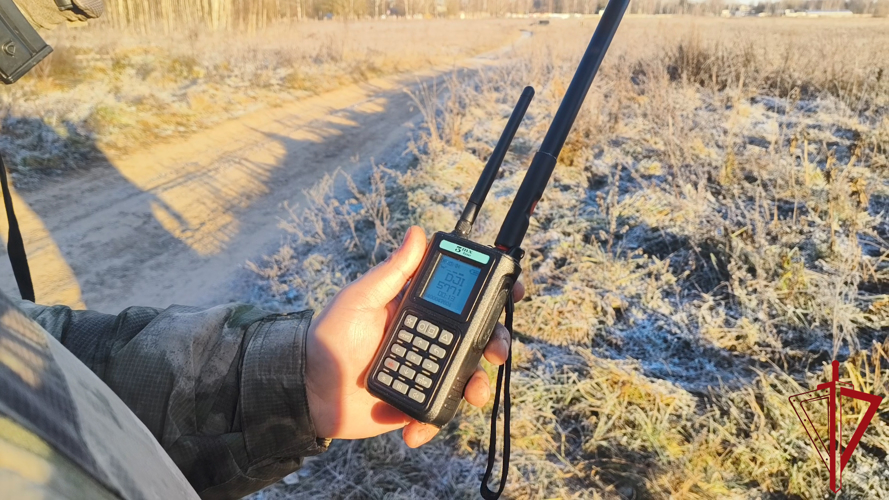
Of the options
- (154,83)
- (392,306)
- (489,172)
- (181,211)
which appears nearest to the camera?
(489,172)

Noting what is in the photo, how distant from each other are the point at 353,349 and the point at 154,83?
299 inches

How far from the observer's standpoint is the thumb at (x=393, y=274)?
4.98 ft

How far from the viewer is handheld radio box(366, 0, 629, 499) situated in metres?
1.33

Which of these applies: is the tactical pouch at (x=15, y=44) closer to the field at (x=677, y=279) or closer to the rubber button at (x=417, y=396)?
the rubber button at (x=417, y=396)

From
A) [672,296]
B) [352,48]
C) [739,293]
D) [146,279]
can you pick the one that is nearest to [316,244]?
[146,279]

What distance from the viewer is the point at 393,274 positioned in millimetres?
1534

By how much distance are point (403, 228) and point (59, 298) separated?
2.34m

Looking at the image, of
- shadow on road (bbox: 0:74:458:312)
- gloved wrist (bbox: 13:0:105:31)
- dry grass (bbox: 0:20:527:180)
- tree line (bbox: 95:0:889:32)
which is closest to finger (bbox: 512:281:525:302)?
tree line (bbox: 95:0:889:32)

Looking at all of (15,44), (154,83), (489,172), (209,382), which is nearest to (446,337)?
(489,172)

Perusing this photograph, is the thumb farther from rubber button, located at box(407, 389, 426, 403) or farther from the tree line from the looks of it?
the tree line

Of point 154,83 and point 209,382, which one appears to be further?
point 154,83

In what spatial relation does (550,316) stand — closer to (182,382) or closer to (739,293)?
(739,293)

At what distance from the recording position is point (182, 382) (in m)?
A: 1.24

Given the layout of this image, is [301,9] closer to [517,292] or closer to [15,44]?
[15,44]
